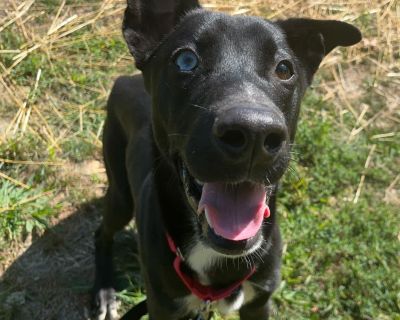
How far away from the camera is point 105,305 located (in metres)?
3.80

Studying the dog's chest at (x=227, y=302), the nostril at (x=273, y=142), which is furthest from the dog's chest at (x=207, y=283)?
the nostril at (x=273, y=142)

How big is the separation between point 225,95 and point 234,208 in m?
0.48

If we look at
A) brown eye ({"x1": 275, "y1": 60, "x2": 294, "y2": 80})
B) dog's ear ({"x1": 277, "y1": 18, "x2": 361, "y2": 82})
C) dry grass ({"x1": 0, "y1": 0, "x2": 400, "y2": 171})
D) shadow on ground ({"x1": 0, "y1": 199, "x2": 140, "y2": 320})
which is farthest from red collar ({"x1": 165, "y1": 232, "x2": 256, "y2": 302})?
dry grass ({"x1": 0, "y1": 0, "x2": 400, "y2": 171})

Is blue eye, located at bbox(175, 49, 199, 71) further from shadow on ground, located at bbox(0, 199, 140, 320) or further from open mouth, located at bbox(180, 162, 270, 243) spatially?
shadow on ground, located at bbox(0, 199, 140, 320)

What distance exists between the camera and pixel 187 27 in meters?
2.64

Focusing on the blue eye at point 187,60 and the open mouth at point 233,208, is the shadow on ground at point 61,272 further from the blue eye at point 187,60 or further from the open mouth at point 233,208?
the blue eye at point 187,60

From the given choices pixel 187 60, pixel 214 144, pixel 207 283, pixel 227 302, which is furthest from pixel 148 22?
pixel 227 302

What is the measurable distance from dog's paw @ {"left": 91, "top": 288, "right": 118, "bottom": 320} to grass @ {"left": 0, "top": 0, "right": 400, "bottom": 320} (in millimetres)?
80

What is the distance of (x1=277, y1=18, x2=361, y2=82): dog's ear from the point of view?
2801mm

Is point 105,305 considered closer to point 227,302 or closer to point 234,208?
point 227,302

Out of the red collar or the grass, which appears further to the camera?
the grass

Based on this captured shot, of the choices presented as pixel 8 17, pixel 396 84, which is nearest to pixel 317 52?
pixel 396 84

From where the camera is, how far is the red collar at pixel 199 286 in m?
2.80

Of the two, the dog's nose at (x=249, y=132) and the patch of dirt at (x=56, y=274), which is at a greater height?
the dog's nose at (x=249, y=132)
